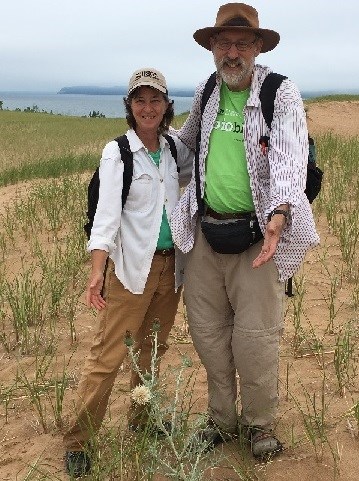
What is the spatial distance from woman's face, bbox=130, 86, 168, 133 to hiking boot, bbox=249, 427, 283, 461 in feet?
4.91

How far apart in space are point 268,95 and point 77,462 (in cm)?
185

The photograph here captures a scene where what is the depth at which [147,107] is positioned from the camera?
8.66 feet

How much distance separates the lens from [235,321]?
267 cm

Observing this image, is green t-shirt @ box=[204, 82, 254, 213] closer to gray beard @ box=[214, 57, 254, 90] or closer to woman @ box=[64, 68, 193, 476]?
gray beard @ box=[214, 57, 254, 90]

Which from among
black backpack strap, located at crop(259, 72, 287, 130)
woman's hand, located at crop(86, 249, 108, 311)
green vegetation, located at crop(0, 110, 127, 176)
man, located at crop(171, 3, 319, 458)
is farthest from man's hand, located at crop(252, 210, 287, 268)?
green vegetation, located at crop(0, 110, 127, 176)

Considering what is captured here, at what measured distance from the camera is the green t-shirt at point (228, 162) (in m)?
2.52

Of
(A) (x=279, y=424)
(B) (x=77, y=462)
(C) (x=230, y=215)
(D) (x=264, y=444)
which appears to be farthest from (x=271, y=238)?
(B) (x=77, y=462)

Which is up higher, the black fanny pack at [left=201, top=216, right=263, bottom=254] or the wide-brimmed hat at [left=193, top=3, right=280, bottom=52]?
the wide-brimmed hat at [left=193, top=3, right=280, bottom=52]

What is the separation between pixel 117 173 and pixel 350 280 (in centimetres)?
273

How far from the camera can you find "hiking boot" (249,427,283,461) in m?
2.69

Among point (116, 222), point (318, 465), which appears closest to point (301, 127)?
point (116, 222)

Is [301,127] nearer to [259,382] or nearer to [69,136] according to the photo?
[259,382]

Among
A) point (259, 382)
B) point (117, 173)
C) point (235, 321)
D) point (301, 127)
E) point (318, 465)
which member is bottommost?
point (318, 465)

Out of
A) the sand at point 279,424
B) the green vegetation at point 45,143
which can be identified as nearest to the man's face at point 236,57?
the sand at point 279,424
